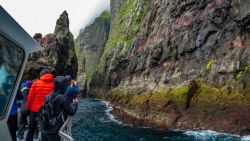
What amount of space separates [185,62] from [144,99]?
8.18 metres

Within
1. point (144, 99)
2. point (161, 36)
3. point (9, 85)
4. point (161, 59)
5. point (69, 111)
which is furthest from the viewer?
point (161, 36)

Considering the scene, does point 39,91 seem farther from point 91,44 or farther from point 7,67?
point 91,44

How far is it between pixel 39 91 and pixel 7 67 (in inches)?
199

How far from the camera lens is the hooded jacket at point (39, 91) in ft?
30.1

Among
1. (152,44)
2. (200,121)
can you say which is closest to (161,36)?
(152,44)

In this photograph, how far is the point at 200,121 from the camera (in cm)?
3428

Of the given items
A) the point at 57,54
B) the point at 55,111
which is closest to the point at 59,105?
the point at 55,111

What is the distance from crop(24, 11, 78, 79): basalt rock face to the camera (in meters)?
56.9

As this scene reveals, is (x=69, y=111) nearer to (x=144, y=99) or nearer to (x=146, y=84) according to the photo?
(x=144, y=99)

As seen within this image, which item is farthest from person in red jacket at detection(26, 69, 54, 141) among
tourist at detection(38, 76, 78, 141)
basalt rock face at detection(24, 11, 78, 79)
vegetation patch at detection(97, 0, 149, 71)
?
vegetation patch at detection(97, 0, 149, 71)

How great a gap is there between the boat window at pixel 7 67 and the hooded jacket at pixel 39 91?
483 cm

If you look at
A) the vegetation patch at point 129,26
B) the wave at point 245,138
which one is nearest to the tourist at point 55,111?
the wave at point 245,138

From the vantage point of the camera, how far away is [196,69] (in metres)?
44.0

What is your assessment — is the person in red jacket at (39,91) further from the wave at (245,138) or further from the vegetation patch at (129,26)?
the vegetation patch at (129,26)
